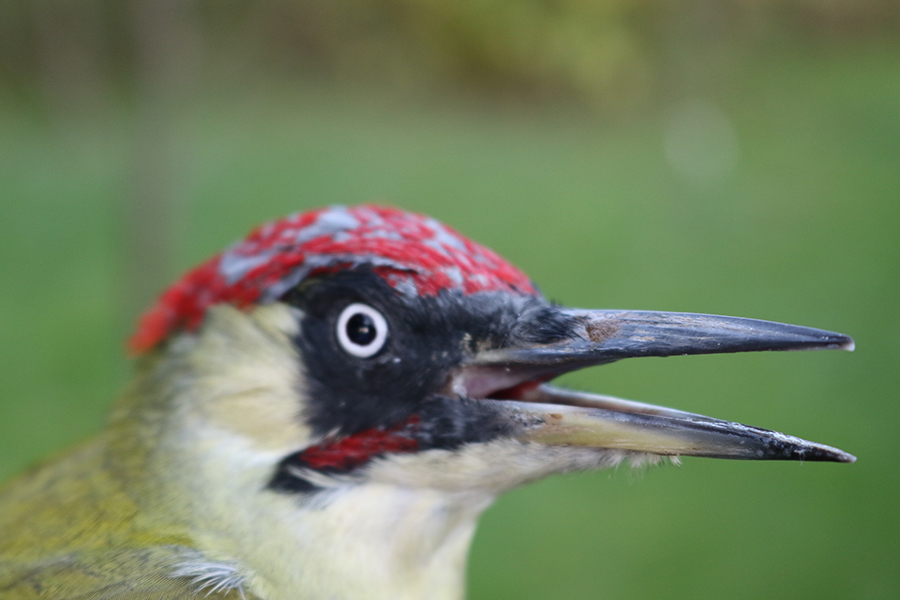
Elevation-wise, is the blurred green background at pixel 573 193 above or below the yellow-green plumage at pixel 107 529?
above

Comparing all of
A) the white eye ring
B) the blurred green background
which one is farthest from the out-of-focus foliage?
the white eye ring

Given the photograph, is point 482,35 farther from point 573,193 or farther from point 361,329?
point 361,329

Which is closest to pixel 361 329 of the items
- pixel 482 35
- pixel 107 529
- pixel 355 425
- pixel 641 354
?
pixel 355 425

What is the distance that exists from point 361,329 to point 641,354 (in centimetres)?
36

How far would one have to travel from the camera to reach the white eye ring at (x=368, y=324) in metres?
0.96

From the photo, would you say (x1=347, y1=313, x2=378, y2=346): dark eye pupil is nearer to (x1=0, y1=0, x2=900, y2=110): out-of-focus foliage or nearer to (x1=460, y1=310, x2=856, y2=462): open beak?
(x1=460, y1=310, x2=856, y2=462): open beak

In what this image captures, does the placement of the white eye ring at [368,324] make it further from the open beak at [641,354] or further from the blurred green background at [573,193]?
the blurred green background at [573,193]

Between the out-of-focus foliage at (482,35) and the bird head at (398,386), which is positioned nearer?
the bird head at (398,386)

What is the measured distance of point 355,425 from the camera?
0.98 m

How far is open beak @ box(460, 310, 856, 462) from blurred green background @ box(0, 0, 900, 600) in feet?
3.99

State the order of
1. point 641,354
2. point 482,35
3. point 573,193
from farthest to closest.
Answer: point 573,193
point 482,35
point 641,354

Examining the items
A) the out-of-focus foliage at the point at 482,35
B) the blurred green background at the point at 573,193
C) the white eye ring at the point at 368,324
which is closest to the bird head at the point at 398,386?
the white eye ring at the point at 368,324

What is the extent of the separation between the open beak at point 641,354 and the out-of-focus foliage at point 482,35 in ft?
8.12

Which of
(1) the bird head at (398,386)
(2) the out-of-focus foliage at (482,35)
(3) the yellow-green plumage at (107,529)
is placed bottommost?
(3) the yellow-green plumage at (107,529)
